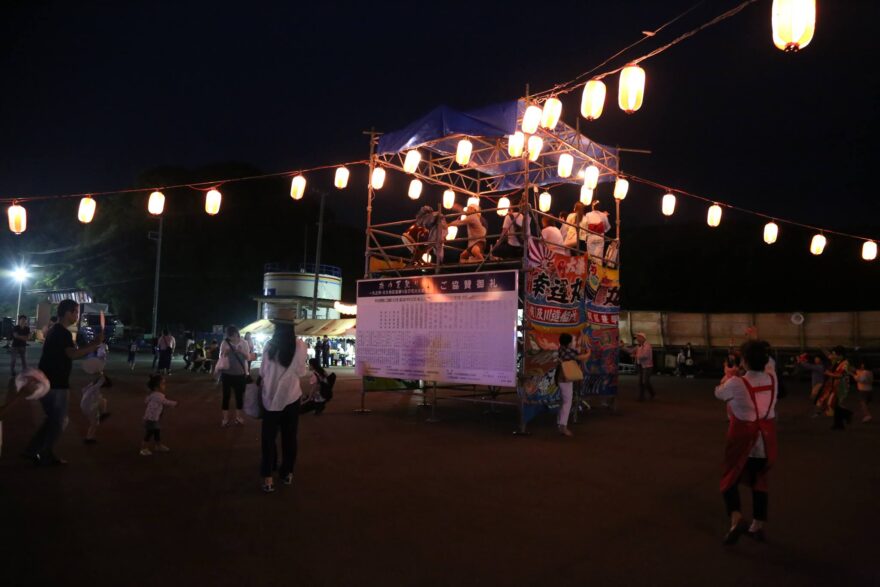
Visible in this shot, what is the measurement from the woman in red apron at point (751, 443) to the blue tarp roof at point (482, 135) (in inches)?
263

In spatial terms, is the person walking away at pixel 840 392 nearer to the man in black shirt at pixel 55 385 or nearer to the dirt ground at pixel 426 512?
the dirt ground at pixel 426 512

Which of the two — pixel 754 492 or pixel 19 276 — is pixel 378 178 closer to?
pixel 754 492

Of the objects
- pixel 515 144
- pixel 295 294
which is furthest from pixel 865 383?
pixel 295 294

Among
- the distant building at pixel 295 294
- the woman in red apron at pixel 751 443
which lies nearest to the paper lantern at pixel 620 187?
the woman in red apron at pixel 751 443

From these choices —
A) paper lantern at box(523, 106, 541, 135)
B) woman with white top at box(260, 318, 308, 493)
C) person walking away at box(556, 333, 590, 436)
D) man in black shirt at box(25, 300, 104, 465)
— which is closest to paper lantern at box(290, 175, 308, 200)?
paper lantern at box(523, 106, 541, 135)

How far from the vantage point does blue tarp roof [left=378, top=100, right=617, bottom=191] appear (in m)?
10.3

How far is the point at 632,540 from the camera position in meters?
4.70

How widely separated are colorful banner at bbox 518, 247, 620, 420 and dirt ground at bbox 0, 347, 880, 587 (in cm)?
114

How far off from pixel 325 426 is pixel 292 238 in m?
45.0

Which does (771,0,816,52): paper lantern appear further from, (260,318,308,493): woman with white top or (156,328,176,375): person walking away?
(156,328,176,375): person walking away

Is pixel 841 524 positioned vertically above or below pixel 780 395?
below

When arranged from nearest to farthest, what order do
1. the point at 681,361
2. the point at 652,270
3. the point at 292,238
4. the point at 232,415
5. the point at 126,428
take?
1. the point at 126,428
2. the point at 232,415
3. the point at 681,361
4. the point at 652,270
5. the point at 292,238

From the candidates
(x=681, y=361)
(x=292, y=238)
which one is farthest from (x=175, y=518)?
(x=292, y=238)

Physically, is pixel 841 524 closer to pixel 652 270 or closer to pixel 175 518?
pixel 175 518
